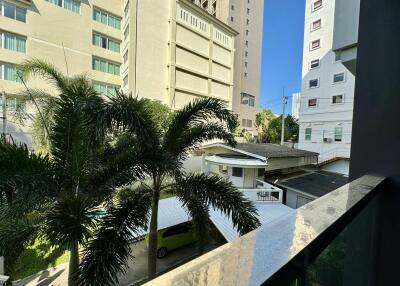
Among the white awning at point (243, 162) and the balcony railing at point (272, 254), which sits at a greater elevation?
the balcony railing at point (272, 254)

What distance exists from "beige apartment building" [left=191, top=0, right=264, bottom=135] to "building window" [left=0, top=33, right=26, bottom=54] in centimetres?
2608

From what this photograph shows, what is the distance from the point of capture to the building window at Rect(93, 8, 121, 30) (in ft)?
73.8

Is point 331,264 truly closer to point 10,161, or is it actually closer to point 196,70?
point 10,161

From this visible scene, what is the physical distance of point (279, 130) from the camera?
37.1m

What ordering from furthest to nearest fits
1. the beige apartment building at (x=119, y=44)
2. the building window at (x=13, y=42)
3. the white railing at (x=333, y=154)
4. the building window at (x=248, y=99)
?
1. the building window at (x=248, y=99)
2. the beige apartment building at (x=119, y=44)
3. the building window at (x=13, y=42)
4. the white railing at (x=333, y=154)

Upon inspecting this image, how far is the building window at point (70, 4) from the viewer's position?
20.0 m

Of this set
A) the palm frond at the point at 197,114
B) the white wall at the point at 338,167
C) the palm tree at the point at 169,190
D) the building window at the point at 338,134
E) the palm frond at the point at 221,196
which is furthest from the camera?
the building window at the point at 338,134

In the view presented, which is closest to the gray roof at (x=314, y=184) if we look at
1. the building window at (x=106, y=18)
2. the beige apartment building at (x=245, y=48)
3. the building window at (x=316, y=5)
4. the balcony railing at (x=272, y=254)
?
the balcony railing at (x=272, y=254)

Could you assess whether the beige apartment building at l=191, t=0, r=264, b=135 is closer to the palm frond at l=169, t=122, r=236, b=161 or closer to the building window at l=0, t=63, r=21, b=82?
the building window at l=0, t=63, r=21, b=82

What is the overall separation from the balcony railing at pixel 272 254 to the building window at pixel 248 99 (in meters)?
38.5

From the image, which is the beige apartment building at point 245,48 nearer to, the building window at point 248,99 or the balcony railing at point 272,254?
the building window at point 248,99

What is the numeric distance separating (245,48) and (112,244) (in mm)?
41213

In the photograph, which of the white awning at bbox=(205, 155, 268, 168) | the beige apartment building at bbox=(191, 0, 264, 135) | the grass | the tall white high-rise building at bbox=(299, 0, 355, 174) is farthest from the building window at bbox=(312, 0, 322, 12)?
the grass

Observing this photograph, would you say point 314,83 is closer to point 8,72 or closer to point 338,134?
point 338,134
